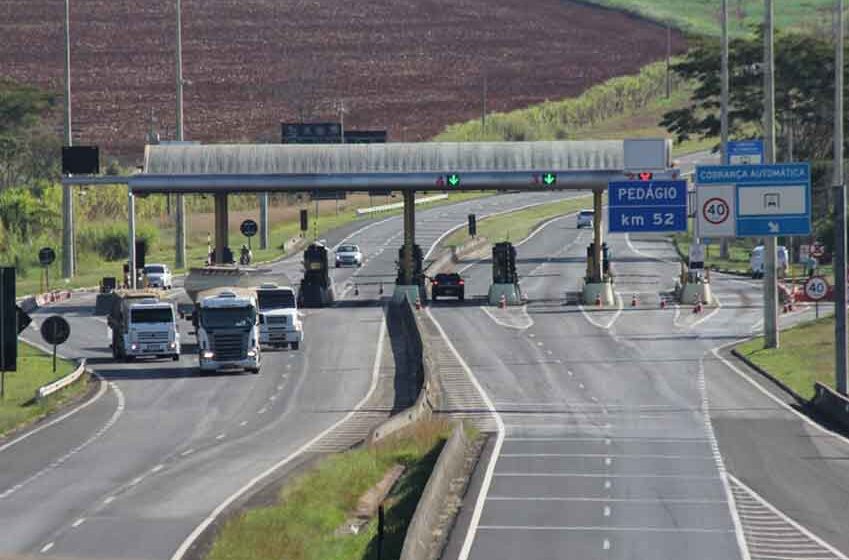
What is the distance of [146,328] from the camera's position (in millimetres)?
69500

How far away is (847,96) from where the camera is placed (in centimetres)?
12275

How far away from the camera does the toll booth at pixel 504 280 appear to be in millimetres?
88812

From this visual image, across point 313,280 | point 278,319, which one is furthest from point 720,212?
point 313,280

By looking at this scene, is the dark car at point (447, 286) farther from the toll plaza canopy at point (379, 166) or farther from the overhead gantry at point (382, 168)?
the toll plaza canopy at point (379, 166)

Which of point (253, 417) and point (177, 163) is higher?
point (177, 163)

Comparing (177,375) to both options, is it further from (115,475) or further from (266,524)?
(266,524)

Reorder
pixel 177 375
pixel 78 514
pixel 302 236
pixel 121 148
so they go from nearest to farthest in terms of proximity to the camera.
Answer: pixel 78 514
pixel 177 375
pixel 302 236
pixel 121 148

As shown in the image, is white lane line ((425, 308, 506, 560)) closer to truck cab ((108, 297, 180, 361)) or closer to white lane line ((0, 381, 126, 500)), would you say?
white lane line ((0, 381, 126, 500))

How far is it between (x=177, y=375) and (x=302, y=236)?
71.7 m

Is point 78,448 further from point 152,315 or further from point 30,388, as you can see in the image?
point 152,315

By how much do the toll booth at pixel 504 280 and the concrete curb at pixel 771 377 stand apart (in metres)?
20.9

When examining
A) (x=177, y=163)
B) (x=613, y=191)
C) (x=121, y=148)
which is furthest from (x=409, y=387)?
(x=121, y=148)

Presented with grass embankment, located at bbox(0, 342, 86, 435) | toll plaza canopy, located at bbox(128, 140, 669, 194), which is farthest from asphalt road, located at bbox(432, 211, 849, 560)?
grass embankment, located at bbox(0, 342, 86, 435)

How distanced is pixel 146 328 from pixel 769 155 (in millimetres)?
23371
